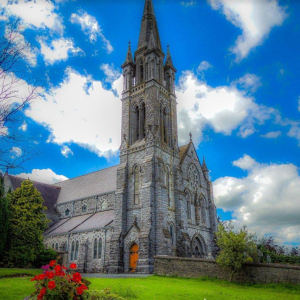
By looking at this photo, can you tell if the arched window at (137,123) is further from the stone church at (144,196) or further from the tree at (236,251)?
the tree at (236,251)

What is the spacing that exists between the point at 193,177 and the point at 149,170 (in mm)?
9671

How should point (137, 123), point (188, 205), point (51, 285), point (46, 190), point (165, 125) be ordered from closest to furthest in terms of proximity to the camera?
point (51, 285), point (188, 205), point (137, 123), point (165, 125), point (46, 190)

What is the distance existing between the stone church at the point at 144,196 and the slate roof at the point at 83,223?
19 centimetres

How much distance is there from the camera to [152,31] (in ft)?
136

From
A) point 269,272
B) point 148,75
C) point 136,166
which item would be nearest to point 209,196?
point 136,166

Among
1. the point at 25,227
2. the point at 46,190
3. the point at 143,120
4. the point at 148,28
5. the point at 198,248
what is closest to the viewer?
the point at 25,227

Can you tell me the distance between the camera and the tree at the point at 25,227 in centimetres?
2422

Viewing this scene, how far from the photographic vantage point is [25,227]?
25.6 m

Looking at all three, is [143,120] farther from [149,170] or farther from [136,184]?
[136,184]

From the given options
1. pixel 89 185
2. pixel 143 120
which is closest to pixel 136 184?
pixel 143 120

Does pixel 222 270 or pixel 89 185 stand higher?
pixel 89 185

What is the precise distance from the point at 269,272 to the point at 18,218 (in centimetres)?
2089

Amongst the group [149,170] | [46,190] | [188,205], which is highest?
[46,190]

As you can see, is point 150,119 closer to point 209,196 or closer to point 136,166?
point 136,166
